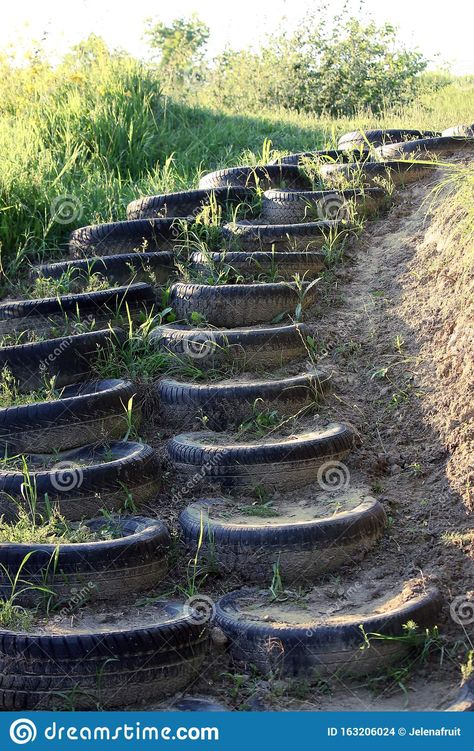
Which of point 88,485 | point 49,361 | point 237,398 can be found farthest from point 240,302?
point 88,485

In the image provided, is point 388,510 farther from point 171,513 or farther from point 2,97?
point 2,97

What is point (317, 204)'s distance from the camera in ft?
22.0

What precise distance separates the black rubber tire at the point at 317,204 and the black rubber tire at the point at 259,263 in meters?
0.67

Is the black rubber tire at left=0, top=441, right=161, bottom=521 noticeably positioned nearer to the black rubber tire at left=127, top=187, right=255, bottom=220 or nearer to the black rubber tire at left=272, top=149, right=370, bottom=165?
the black rubber tire at left=127, top=187, right=255, bottom=220

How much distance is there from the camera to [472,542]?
3984mm

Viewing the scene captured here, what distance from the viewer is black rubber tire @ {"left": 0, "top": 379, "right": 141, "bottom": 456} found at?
4887 mm

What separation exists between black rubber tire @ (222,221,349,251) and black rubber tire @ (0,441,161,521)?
82.0 inches

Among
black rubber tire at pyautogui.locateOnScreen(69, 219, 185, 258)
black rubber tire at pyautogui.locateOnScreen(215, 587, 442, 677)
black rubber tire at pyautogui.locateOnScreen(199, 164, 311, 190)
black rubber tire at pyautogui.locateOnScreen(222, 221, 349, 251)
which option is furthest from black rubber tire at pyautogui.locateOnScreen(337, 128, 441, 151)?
black rubber tire at pyautogui.locateOnScreen(215, 587, 442, 677)

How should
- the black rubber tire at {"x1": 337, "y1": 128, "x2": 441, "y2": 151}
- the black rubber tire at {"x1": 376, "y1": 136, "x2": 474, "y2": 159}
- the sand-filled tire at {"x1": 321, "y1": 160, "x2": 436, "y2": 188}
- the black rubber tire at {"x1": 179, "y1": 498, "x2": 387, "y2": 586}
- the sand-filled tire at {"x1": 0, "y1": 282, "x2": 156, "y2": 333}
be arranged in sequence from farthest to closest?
1. the black rubber tire at {"x1": 337, "y1": 128, "x2": 441, "y2": 151}
2. the black rubber tire at {"x1": 376, "y1": 136, "x2": 474, "y2": 159}
3. the sand-filled tire at {"x1": 321, "y1": 160, "x2": 436, "y2": 188}
4. the sand-filled tire at {"x1": 0, "y1": 282, "x2": 156, "y2": 333}
5. the black rubber tire at {"x1": 179, "y1": 498, "x2": 387, "y2": 586}

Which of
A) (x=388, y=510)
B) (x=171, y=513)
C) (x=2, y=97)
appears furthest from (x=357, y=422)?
(x=2, y=97)

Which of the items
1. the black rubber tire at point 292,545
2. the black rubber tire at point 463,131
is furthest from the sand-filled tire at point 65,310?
the black rubber tire at point 463,131

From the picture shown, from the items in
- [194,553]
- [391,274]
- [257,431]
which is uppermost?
[391,274]

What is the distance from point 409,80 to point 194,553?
11655 millimetres

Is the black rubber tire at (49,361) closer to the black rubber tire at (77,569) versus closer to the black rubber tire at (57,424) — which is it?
the black rubber tire at (57,424)
